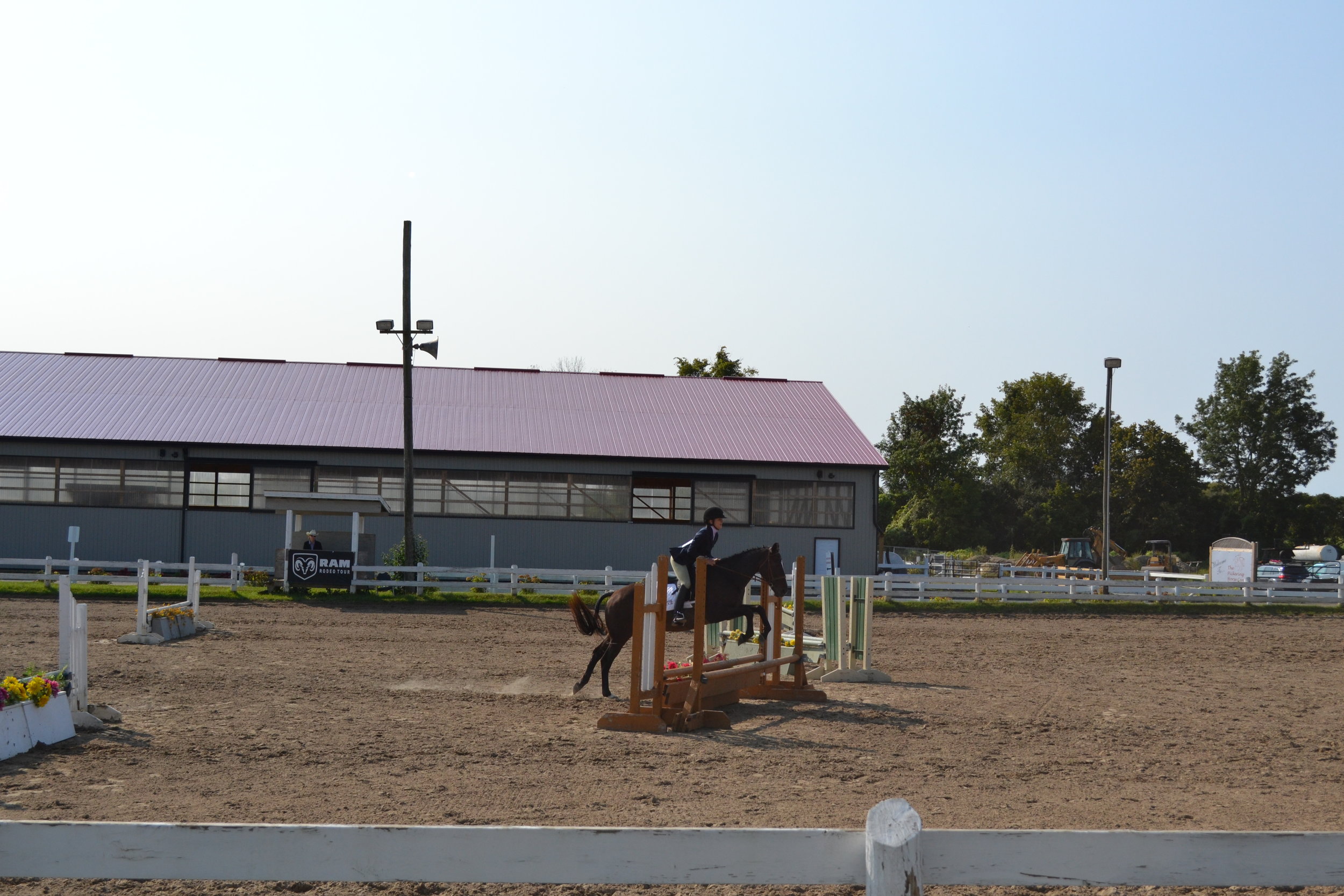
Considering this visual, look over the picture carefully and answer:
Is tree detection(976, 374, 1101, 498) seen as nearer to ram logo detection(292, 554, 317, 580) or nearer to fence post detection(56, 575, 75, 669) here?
ram logo detection(292, 554, 317, 580)

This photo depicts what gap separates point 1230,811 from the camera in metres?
7.19

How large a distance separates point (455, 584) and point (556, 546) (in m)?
4.03

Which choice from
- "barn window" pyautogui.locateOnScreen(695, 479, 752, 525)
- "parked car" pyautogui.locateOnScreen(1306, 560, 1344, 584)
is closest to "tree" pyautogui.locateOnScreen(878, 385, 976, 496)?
"parked car" pyautogui.locateOnScreen(1306, 560, 1344, 584)

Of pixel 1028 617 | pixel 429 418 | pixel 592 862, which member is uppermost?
pixel 429 418

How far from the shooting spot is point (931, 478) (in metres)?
66.8

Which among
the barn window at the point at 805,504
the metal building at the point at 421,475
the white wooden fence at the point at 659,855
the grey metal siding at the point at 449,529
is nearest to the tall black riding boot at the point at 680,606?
the white wooden fence at the point at 659,855

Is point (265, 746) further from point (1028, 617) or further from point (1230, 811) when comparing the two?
point (1028, 617)

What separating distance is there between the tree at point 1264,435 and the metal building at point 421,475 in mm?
42865

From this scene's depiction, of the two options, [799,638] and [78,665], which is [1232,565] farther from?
[78,665]

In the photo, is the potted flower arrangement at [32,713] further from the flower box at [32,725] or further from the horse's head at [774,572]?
the horse's head at [774,572]

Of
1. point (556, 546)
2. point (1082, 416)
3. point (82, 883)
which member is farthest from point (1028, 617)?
point (1082, 416)

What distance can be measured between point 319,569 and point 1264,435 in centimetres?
5901

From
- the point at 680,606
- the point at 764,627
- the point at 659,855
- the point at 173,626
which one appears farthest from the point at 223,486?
the point at 659,855

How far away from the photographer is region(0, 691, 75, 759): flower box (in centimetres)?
836
